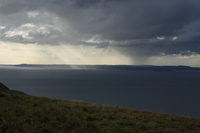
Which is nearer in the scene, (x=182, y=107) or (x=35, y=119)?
(x=35, y=119)

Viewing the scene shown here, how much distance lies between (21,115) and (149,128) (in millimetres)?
6827

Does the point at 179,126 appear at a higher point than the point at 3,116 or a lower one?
lower

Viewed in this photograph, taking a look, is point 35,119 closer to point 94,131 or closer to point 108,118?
point 94,131

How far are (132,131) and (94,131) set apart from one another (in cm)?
182

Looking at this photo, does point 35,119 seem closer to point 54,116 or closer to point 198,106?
point 54,116

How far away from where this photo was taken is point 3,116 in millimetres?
8523

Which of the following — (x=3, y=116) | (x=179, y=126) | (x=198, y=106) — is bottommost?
(x=198, y=106)

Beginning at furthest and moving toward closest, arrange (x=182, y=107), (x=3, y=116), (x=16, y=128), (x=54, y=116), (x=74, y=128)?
(x=182, y=107) < (x=54, y=116) < (x=3, y=116) < (x=74, y=128) < (x=16, y=128)

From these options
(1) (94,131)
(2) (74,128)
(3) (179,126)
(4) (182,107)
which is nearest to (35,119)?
(2) (74,128)

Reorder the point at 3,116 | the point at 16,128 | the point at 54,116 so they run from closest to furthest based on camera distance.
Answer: the point at 16,128
the point at 3,116
the point at 54,116

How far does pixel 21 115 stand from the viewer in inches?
370

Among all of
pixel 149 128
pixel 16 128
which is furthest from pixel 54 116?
pixel 149 128

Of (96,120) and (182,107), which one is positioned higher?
(96,120)

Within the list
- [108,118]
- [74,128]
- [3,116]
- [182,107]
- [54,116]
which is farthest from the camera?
[182,107]
